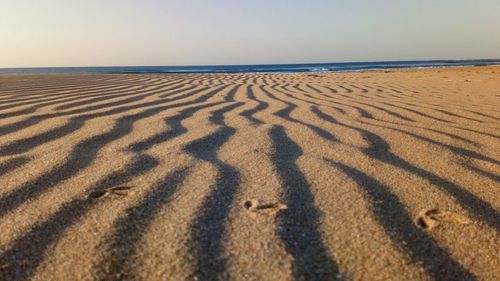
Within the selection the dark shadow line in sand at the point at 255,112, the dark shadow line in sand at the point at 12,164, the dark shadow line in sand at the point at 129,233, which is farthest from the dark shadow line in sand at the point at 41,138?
the dark shadow line in sand at the point at 255,112

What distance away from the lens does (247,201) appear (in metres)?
1.35

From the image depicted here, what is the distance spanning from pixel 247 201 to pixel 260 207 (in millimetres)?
61

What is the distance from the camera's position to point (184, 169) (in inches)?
65.4

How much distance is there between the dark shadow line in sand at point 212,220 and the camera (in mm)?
972

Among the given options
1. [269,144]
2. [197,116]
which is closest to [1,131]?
[197,116]

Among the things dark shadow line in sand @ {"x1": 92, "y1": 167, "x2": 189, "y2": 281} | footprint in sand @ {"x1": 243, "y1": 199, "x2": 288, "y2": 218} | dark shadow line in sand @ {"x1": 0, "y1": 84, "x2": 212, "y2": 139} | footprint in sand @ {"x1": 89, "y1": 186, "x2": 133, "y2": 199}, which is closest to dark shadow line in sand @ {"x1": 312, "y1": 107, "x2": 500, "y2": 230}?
footprint in sand @ {"x1": 243, "y1": 199, "x2": 288, "y2": 218}

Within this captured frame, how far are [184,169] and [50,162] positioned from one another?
531 millimetres

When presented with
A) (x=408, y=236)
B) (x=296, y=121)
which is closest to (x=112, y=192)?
(x=408, y=236)

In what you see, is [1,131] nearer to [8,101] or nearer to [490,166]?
[8,101]

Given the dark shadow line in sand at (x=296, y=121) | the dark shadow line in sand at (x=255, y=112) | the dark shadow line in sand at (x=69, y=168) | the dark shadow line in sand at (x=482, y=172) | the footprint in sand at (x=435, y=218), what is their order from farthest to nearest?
the dark shadow line in sand at (x=255, y=112) < the dark shadow line in sand at (x=296, y=121) < the dark shadow line in sand at (x=482, y=172) < the dark shadow line in sand at (x=69, y=168) < the footprint in sand at (x=435, y=218)

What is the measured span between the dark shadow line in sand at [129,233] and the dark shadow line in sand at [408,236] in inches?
→ 24.5

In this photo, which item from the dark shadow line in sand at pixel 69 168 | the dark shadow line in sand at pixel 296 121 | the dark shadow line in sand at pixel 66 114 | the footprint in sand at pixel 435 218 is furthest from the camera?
the dark shadow line in sand at pixel 66 114

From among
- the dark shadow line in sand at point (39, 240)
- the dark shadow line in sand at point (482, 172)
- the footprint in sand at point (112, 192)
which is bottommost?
the dark shadow line in sand at point (482, 172)

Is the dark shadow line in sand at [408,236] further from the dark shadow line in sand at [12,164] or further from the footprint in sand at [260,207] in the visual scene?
the dark shadow line in sand at [12,164]
